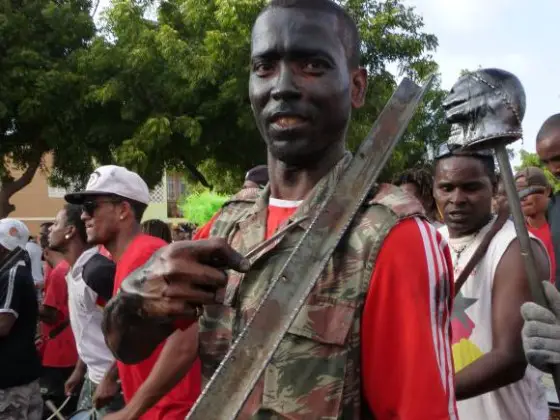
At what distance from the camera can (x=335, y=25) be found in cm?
182

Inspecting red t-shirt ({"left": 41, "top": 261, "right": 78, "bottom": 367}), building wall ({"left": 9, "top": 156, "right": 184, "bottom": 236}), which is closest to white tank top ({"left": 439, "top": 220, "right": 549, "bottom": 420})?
red t-shirt ({"left": 41, "top": 261, "right": 78, "bottom": 367})

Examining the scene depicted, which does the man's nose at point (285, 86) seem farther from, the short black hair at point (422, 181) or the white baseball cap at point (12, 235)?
the white baseball cap at point (12, 235)

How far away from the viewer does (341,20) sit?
185 cm

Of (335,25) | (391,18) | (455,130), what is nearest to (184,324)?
(335,25)

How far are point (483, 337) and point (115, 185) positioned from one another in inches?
88.9

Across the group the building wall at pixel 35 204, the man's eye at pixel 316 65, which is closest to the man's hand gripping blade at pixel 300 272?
the man's eye at pixel 316 65

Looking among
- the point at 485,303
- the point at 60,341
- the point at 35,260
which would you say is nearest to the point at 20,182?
the point at 35,260

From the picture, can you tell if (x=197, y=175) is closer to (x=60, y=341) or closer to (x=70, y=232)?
(x=60, y=341)

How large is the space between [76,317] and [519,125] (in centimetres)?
346

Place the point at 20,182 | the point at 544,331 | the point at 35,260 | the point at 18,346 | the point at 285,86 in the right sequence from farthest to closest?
1. the point at 20,182
2. the point at 35,260
3. the point at 18,346
4. the point at 544,331
5. the point at 285,86

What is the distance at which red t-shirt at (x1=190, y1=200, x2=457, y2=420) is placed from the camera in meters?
1.51

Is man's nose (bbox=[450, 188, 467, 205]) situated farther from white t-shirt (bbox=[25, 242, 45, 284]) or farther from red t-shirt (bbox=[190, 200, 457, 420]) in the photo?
white t-shirt (bbox=[25, 242, 45, 284])

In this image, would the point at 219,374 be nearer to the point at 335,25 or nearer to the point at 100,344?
the point at 335,25

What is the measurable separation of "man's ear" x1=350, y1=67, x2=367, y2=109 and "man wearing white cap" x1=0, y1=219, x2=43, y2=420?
4048 mm
